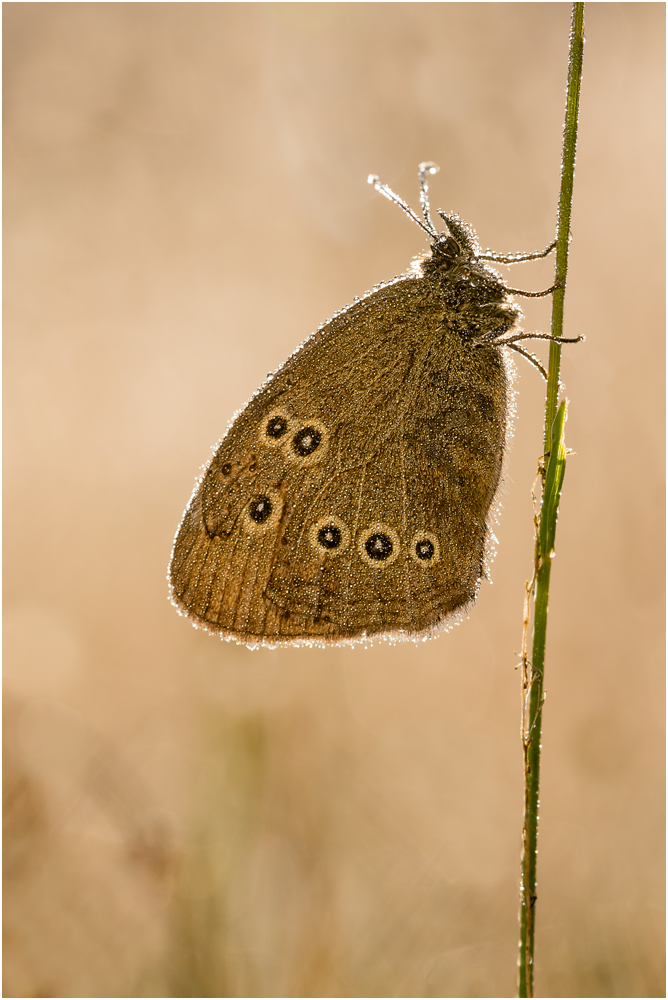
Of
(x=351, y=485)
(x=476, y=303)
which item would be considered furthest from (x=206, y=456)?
(x=476, y=303)

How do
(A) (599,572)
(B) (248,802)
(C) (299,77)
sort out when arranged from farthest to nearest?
(C) (299,77)
(A) (599,572)
(B) (248,802)

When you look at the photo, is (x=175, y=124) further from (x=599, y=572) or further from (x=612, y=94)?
(x=599, y=572)

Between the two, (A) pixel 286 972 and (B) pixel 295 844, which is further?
(B) pixel 295 844

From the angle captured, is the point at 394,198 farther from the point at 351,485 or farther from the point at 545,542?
the point at 545,542

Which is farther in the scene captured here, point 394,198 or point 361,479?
point 394,198

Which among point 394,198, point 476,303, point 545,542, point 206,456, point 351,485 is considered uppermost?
point 394,198

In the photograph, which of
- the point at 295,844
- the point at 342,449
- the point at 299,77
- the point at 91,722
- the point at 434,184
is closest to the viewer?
the point at 342,449

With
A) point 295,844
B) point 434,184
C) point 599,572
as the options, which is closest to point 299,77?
point 434,184

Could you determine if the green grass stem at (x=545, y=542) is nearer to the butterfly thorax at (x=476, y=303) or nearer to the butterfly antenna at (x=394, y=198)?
the butterfly thorax at (x=476, y=303)
